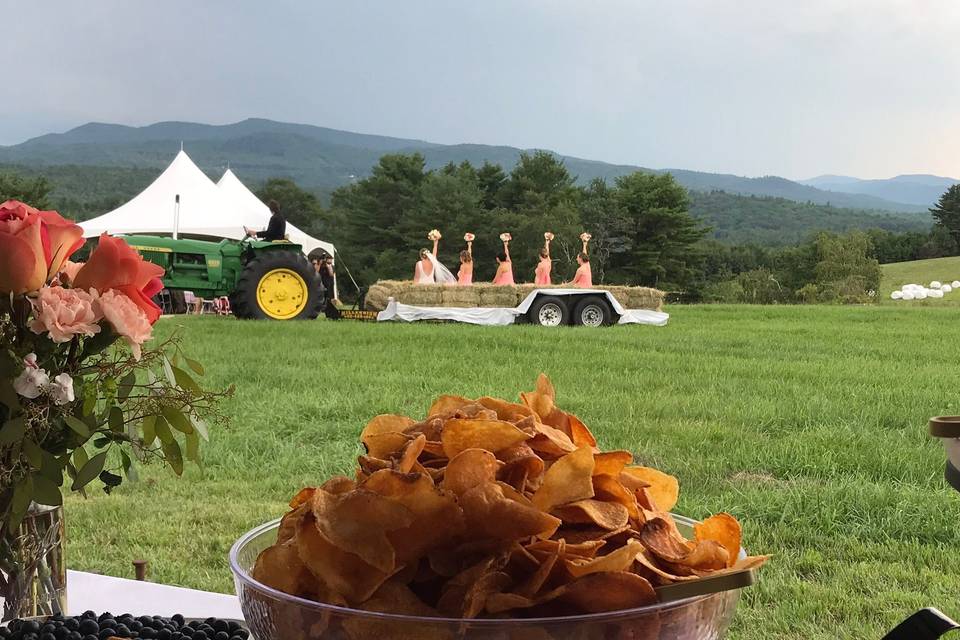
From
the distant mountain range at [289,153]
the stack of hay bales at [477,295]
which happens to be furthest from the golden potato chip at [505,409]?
the distant mountain range at [289,153]

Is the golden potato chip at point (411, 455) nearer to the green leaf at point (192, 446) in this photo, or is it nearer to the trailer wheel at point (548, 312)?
the green leaf at point (192, 446)

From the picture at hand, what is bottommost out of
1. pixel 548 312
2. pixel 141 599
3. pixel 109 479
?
pixel 548 312

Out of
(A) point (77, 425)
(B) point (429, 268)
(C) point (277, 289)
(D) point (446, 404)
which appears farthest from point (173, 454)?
(B) point (429, 268)

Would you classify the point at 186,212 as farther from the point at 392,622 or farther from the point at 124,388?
the point at 392,622

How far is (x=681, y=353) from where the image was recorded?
7328 mm

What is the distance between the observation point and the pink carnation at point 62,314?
838mm

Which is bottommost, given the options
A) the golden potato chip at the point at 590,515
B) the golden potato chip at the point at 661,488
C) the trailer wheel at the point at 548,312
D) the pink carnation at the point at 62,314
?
the trailer wheel at the point at 548,312

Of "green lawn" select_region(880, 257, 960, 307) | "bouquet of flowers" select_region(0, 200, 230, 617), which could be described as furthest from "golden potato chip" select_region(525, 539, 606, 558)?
"green lawn" select_region(880, 257, 960, 307)

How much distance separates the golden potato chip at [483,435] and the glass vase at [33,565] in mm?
628

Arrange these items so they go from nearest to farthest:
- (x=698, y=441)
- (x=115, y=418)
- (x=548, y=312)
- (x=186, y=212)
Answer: (x=115, y=418) < (x=698, y=441) < (x=548, y=312) < (x=186, y=212)

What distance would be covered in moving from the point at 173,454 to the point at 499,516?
670 millimetres

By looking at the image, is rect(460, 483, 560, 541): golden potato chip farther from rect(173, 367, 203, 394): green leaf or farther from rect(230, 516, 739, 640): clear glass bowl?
rect(173, 367, 203, 394): green leaf

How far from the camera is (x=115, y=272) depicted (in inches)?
36.1

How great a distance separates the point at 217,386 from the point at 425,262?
8663 millimetres
